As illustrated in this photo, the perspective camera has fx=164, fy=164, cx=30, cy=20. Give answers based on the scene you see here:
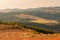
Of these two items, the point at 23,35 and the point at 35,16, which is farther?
the point at 35,16

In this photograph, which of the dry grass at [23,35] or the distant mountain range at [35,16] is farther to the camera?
the distant mountain range at [35,16]

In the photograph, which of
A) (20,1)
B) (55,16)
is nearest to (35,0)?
(20,1)

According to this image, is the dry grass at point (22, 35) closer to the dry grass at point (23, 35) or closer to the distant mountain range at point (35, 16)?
the dry grass at point (23, 35)

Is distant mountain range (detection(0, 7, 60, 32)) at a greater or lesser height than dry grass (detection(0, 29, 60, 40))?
greater

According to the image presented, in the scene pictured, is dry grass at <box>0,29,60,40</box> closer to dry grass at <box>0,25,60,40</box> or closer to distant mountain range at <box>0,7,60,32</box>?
dry grass at <box>0,25,60,40</box>

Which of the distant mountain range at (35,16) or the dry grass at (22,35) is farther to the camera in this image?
the distant mountain range at (35,16)

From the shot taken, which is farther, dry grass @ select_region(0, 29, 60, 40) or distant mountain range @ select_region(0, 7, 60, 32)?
distant mountain range @ select_region(0, 7, 60, 32)

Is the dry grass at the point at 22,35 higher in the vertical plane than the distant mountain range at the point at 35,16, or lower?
lower

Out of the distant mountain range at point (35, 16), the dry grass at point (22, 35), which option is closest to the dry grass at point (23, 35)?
the dry grass at point (22, 35)

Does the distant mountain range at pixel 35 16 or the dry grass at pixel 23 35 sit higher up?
the distant mountain range at pixel 35 16

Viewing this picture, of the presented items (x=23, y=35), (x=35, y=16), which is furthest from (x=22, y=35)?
(x=35, y=16)

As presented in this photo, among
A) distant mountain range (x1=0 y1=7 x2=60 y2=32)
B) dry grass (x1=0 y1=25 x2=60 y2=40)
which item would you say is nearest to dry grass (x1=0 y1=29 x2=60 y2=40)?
dry grass (x1=0 y1=25 x2=60 y2=40)

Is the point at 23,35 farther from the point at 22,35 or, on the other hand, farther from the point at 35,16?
the point at 35,16
